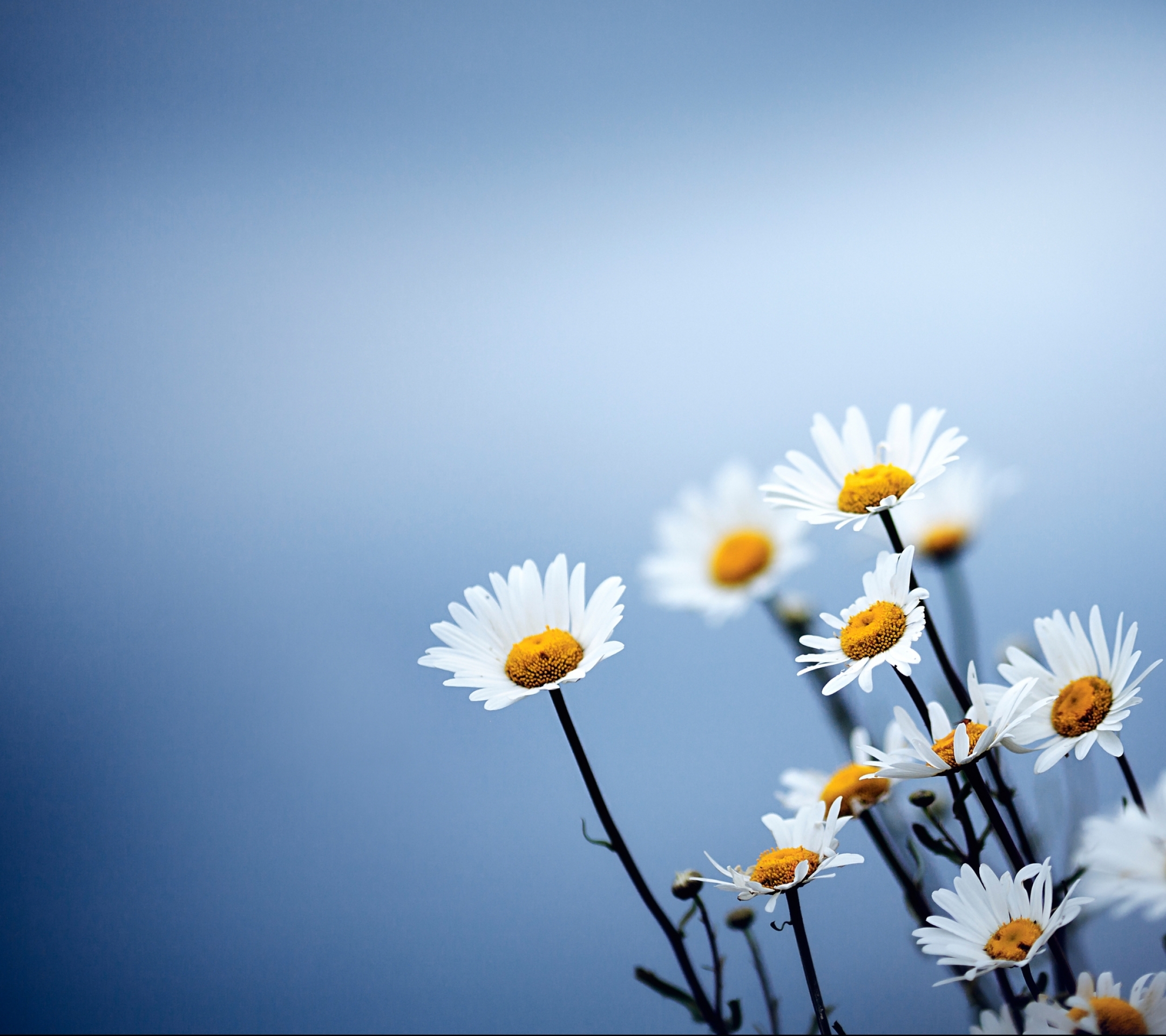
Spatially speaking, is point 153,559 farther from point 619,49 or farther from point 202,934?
point 619,49

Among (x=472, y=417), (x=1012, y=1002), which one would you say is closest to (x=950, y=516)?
(x=1012, y=1002)

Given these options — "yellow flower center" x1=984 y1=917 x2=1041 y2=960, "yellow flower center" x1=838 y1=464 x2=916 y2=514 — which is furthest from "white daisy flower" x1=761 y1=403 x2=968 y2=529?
A: "yellow flower center" x1=984 y1=917 x2=1041 y2=960

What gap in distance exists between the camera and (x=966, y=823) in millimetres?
472

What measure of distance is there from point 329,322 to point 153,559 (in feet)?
1.26

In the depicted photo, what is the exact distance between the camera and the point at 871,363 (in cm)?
124

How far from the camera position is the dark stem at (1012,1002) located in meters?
0.51

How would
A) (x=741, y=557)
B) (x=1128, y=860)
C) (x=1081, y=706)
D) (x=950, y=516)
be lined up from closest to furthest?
(x=1128, y=860), (x=1081, y=706), (x=950, y=516), (x=741, y=557)

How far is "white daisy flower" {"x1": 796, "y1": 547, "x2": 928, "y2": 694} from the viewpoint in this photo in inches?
17.8

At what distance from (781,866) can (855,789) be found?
0.35ft

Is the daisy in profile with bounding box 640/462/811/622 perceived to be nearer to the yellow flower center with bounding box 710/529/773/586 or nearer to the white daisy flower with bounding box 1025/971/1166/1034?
the yellow flower center with bounding box 710/529/773/586

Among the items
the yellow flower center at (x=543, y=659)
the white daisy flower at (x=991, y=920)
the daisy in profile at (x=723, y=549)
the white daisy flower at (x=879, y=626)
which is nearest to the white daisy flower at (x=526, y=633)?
the yellow flower center at (x=543, y=659)

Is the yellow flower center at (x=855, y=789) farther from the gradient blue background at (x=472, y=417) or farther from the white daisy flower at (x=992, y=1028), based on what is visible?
the gradient blue background at (x=472, y=417)

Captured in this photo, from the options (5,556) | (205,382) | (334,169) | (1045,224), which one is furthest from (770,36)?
(5,556)

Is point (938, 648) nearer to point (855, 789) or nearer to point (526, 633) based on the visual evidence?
point (855, 789)
